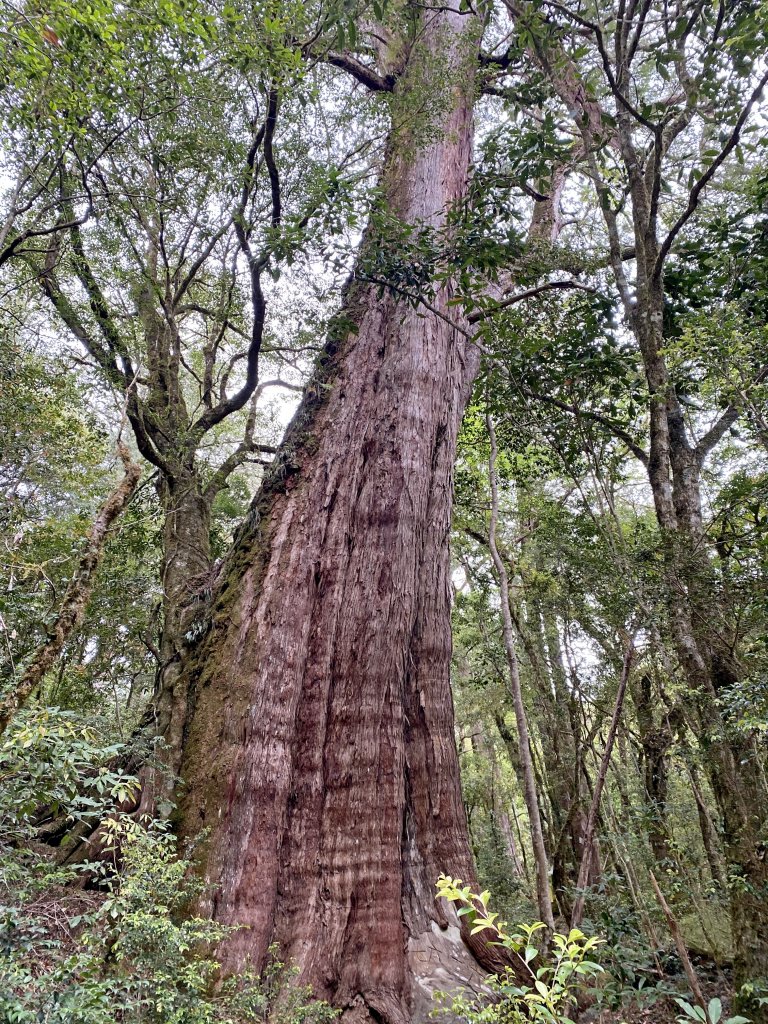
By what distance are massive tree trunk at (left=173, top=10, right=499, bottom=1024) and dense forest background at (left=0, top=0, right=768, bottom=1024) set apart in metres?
0.02

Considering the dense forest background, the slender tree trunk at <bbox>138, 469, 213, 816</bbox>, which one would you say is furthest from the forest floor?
the slender tree trunk at <bbox>138, 469, 213, 816</bbox>

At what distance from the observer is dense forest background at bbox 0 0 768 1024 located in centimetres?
246

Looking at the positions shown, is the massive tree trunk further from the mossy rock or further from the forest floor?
the mossy rock

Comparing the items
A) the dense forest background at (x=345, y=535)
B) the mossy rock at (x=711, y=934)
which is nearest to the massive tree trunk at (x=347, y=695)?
the dense forest background at (x=345, y=535)

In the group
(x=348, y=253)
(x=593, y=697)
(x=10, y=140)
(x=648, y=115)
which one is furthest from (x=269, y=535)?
(x=593, y=697)

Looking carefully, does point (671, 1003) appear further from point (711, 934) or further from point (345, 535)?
point (345, 535)

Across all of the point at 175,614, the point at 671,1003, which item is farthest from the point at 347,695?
the point at 671,1003

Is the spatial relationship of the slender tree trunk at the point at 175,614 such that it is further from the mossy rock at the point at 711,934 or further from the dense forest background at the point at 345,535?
the mossy rock at the point at 711,934

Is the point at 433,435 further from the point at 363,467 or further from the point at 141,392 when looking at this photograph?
the point at 141,392

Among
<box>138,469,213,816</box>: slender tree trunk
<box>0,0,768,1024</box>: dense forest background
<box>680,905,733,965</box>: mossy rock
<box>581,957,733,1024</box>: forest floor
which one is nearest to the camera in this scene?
<box>0,0,768,1024</box>: dense forest background

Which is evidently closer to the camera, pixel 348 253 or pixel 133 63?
pixel 348 253

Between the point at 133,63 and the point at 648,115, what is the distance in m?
3.42

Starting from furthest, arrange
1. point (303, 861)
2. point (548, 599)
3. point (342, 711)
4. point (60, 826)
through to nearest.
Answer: point (548, 599) < point (60, 826) < point (342, 711) < point (303, 861)

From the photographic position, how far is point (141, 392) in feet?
24.9
